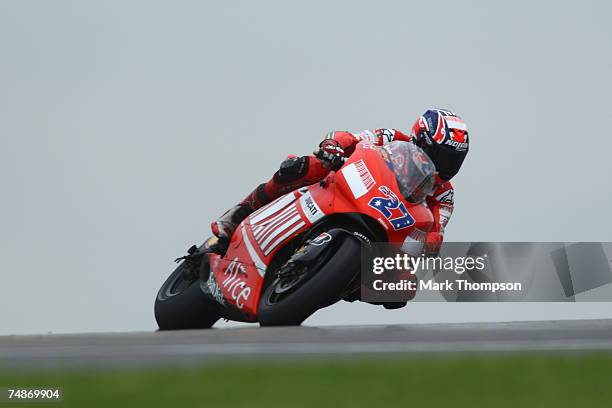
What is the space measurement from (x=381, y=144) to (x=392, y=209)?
4.16 ft

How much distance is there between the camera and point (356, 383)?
18.5 feet

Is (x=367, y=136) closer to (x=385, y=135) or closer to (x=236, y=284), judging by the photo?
(x=385, y=135)

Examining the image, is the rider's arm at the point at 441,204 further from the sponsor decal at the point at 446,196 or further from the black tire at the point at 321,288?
the black tire at the point at 321,288

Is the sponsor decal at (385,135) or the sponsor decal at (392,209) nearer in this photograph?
the sponsor decal at (392,209)

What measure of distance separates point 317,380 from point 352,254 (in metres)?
3.23

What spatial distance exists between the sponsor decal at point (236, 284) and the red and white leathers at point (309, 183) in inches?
20.0

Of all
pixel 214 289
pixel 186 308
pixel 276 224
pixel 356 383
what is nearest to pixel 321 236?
pixel 276 224

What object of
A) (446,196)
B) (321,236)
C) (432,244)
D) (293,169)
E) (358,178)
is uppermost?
(293,169)

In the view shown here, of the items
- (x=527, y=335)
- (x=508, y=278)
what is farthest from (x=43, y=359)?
(x=508, y=278)

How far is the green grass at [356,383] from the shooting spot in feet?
17.5

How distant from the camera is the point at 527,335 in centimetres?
769

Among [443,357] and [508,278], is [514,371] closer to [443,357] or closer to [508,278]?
[443,357]

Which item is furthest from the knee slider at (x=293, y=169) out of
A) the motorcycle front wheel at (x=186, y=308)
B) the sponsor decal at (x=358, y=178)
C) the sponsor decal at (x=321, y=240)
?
the sponsor decal at (x=321, y=240)

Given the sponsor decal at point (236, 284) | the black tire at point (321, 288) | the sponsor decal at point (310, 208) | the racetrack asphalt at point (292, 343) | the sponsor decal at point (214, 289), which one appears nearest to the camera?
the racetrack asphalt at point (292, 343)
